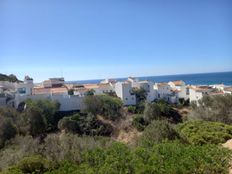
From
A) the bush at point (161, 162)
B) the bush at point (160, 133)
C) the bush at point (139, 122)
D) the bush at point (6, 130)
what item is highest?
the bush at point (161, 162)

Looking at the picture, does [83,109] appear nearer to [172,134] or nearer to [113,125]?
[113,125]

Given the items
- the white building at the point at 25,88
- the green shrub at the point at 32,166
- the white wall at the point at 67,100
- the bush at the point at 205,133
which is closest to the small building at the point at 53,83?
the white building at the point at 25,88

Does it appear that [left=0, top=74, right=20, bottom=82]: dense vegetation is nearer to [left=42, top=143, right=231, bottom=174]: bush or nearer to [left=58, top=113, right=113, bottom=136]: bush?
[left=58, top=113, right=113, bottom=136]: bush

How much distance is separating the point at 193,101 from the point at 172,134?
20.3 metres

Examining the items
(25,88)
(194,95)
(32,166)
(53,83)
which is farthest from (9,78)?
(32,166)

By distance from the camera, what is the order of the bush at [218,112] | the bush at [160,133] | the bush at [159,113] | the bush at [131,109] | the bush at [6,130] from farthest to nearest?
the bush at [131,109]
the bush at [159,113]
the bush at [218,112]
the bush at [6,130]
the bush at [160,133]

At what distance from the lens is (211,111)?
2420 centimetres

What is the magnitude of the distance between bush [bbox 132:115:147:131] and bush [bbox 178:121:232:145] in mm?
9742

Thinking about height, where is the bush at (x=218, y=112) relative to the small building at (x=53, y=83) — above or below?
below

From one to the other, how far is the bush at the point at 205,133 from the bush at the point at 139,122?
32.0 ft

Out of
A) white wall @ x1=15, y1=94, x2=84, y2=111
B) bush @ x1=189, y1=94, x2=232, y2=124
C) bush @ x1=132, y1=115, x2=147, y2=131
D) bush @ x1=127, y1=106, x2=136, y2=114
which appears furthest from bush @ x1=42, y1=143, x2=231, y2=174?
white wall @ x1=15, y1=94, x2=84, y2=111

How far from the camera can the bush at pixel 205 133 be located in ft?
46.5

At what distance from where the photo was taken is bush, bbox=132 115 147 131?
26553mm

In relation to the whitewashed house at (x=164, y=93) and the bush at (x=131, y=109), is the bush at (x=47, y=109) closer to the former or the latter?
the bush at (x=131, y=109)
